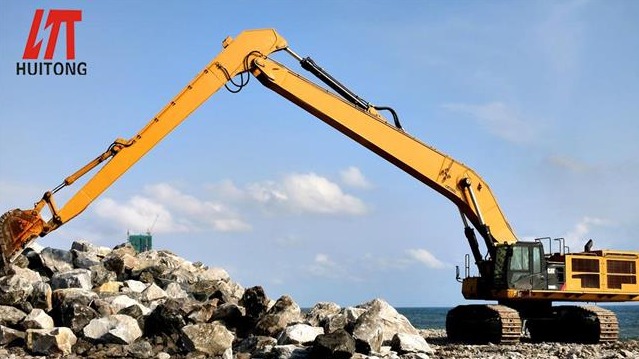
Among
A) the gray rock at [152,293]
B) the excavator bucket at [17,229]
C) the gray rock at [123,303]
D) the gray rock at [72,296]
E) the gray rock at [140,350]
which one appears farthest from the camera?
the gray rock at [152,293]

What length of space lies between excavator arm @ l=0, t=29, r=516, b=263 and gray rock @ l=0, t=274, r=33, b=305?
30.7 inches

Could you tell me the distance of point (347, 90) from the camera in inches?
728

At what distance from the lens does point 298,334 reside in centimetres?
1491

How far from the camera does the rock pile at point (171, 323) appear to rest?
1488 cm

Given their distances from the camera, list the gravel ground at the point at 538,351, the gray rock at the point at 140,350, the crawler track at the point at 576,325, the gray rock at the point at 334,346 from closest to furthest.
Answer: the gray rock at the point at 334,346
the gray rock at the point at 140,350
the gravel ground at the point at 538,351
the crawler track at the point at 576,325

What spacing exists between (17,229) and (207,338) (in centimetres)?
422

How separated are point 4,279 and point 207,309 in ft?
13.2

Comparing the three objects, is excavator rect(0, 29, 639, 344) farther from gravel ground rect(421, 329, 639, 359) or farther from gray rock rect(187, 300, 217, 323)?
gray rock rect(187, 300, 217, 323)

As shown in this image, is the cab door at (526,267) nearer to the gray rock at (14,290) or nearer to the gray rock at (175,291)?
the gray rock at (175,291)

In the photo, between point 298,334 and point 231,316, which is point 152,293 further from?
point 298,334

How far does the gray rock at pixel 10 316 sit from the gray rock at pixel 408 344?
7.07 meters

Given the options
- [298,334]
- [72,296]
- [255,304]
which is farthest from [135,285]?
[298,334]

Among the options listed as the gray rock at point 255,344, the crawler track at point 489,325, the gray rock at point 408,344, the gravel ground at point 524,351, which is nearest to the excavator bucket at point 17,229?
the gravel ground at point 524,351

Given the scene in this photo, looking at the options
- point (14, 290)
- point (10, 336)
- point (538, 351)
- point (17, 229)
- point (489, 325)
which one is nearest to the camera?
point (10, 336)
